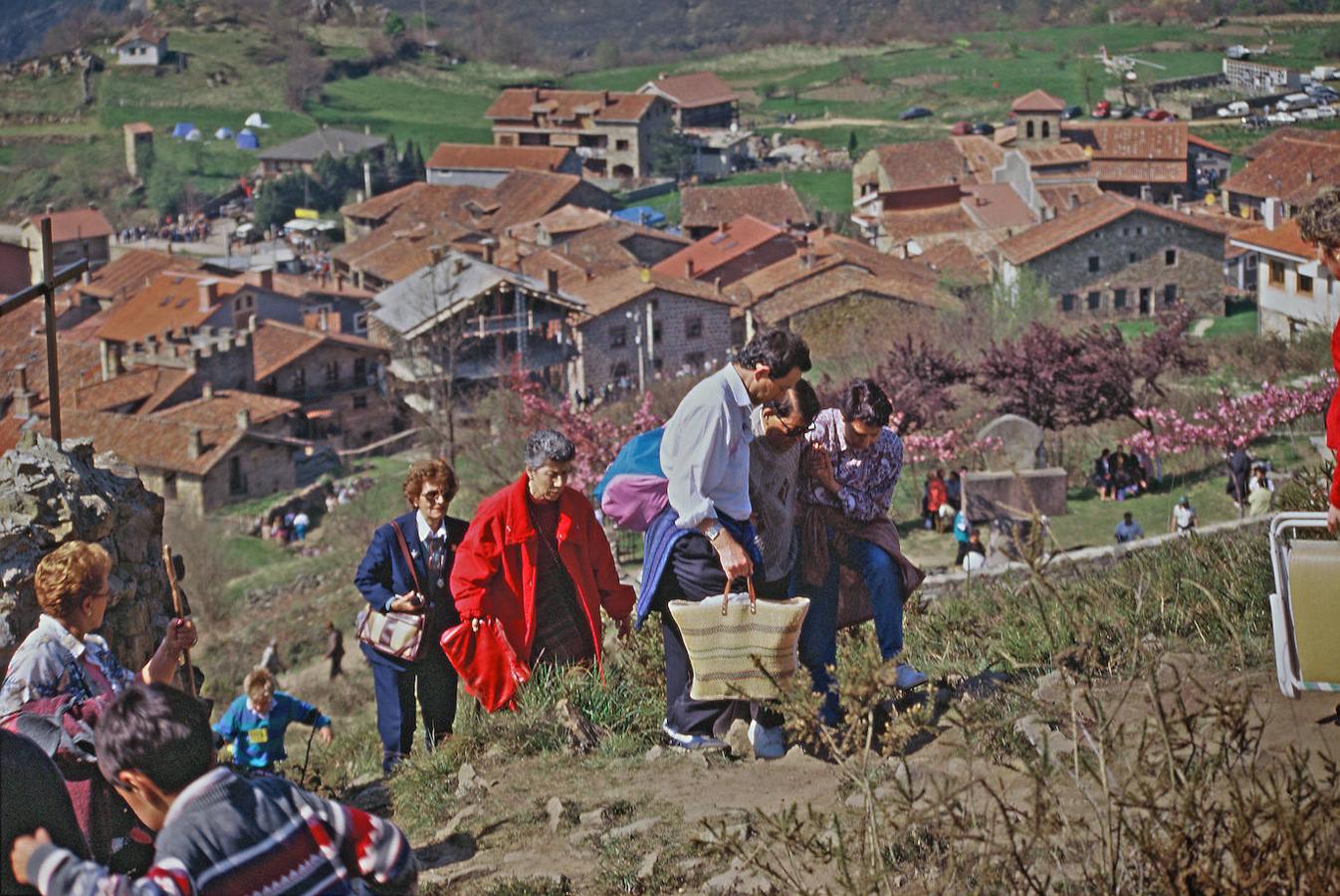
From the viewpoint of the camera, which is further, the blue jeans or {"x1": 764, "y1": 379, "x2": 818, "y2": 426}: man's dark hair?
the blue jeans

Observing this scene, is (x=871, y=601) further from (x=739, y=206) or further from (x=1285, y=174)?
(x=739, y=206)

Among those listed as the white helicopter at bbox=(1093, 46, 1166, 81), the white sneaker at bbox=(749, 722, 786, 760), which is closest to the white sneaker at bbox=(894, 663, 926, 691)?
the white sneaker at bbox=(749, 722, 786, 760)

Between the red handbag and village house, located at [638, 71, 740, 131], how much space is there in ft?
313

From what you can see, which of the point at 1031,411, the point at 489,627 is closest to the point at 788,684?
the point at 489,627

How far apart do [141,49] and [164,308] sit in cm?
6844

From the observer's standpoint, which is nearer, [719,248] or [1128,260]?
[1128,260]

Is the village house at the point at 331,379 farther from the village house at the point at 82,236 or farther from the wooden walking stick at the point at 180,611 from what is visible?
the wooden walking stick at the point at 180,611

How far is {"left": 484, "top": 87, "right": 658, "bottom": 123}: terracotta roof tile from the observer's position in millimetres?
93312

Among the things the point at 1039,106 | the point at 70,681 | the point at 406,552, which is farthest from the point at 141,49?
the point at 70,681

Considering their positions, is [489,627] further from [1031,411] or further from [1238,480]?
[1031,411]

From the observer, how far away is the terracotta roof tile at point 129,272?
65.2 meters

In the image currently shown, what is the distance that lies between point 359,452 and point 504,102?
5741cm

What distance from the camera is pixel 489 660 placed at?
7059 millimetres

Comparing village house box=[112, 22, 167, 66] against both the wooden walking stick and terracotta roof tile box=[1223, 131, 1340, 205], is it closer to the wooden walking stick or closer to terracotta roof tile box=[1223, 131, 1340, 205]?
terracotta roof tile box=[1223, 131, 1340, 205]
